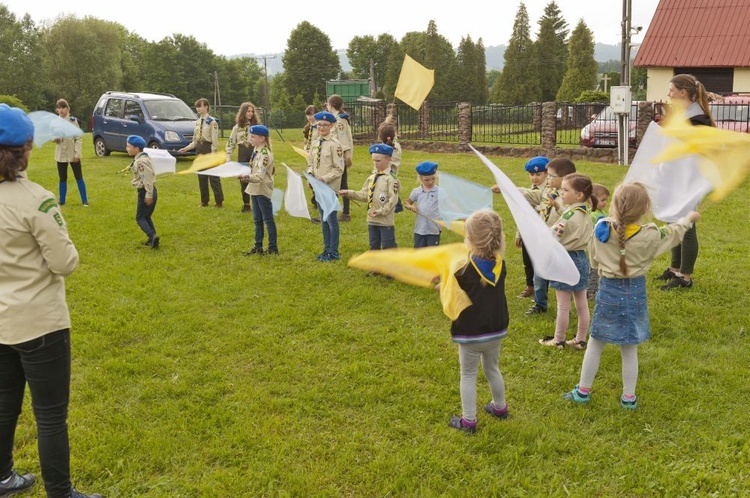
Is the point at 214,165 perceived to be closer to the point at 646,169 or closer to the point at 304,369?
the point at 304,369

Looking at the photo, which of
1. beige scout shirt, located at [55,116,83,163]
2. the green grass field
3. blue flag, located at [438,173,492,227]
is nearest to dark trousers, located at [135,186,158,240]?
the green grass field

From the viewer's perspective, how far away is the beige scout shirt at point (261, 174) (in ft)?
27.2

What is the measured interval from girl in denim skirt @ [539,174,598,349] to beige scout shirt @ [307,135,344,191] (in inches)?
158

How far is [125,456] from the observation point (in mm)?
3945

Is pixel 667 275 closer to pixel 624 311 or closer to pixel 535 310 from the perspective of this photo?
pixel 535 310

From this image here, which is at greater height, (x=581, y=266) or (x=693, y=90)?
(x=693, y=90)

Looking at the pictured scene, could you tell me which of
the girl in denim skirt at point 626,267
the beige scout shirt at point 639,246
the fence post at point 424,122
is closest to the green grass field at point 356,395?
the girl in denim skirt at point 626,267

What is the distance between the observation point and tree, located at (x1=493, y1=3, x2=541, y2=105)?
196 ft

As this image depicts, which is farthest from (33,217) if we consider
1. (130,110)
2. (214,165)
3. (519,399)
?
(130,110)

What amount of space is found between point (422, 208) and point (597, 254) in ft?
9.18

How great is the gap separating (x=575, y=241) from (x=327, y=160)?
14.1ft

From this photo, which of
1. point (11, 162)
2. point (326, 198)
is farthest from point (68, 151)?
point (11, 162)

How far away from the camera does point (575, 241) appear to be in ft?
17.5

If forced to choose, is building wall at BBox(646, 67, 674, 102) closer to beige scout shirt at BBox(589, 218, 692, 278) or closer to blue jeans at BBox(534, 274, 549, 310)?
blue jeans at BBox(534, 274, 549, 310)
